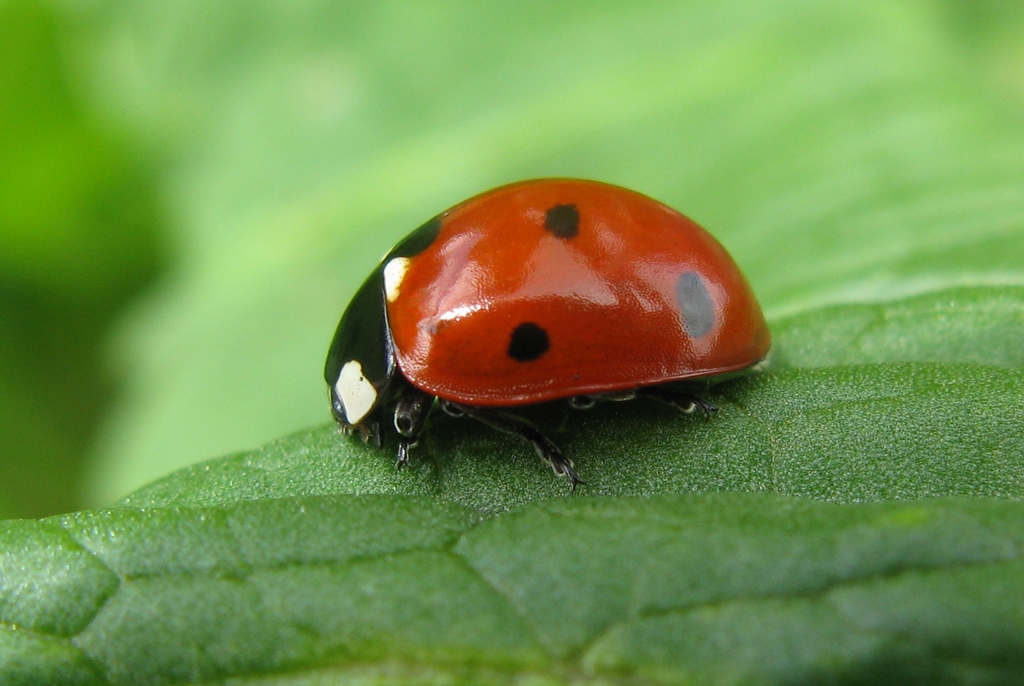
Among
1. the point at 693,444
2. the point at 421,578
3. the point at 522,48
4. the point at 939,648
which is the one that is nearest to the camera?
the point at 939,648

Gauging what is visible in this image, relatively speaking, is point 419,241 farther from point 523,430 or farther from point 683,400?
point 683,400

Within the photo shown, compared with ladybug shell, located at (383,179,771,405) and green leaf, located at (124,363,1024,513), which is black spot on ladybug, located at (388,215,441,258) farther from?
green leaf, located at (124,363,1024,513)

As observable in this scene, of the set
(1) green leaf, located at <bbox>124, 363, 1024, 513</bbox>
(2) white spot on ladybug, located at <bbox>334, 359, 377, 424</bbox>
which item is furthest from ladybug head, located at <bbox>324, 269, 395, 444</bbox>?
(1) green leaf, located at <bbox>124, 363, 1024, 513</bbox>

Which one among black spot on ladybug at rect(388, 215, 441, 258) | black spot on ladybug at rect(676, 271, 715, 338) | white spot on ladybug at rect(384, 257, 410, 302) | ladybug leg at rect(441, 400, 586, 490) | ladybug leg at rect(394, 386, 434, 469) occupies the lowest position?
ladybug leg at rect(441, 400, 586, 490)

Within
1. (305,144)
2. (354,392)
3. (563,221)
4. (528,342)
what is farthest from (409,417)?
(305,144)

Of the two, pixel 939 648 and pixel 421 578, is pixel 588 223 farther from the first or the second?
pixel 939 648

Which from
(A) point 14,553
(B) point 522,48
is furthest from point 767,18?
(A) point 14,553

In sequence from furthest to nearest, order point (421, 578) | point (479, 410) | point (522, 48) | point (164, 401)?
1. point (522, 48)
2. point (164, 401)
3. point (479, 410)
4. point (421, 578)

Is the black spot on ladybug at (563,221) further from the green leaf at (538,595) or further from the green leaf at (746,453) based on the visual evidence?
the green leaf at (538,595)
